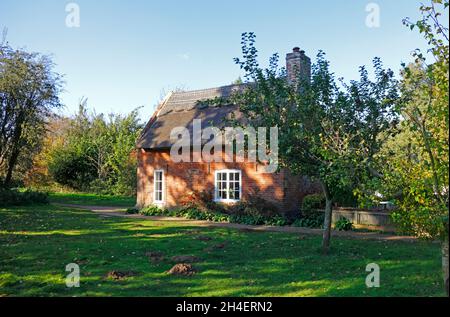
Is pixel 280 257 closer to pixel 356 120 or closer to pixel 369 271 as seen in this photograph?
pixel 369 271

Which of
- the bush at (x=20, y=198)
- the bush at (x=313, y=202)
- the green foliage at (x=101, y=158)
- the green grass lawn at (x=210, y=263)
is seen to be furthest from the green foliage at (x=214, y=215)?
the green foliage at (x=101, y=158)

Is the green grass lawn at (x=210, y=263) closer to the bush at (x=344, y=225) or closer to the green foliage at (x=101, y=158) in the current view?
the bush at (x=344, y=225)

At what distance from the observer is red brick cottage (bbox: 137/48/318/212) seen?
52.8 ft

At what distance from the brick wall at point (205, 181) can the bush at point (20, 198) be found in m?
6.46

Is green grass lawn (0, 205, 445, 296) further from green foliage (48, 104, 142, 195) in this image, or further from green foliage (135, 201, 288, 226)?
green foliage (48, 104, 142, 195)

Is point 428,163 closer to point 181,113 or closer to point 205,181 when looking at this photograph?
point 205,181

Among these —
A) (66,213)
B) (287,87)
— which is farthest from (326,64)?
(66,213)

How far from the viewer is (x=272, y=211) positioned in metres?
15.6

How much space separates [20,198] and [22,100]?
557cm

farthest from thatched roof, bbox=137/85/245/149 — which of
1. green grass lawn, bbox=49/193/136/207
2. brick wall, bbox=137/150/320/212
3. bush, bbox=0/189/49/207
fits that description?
bush, bbox=0/189/49/207

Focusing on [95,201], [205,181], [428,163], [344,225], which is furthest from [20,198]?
[428,163]

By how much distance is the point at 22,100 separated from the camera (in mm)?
22203

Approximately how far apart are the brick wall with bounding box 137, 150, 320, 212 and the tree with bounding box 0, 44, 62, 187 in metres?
7.30

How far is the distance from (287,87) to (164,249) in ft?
16.6
